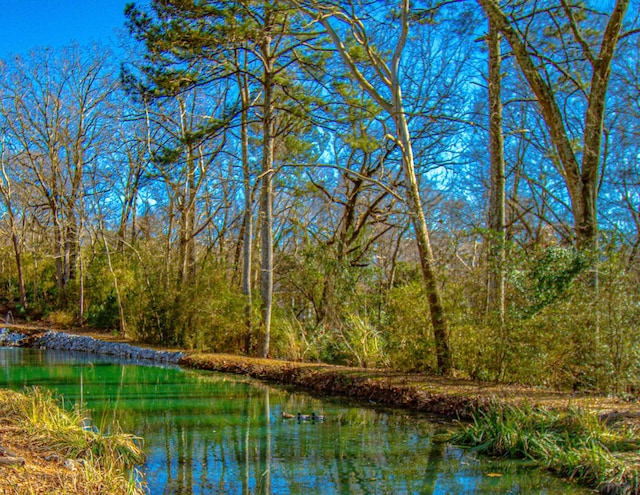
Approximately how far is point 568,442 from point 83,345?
14.5 metres

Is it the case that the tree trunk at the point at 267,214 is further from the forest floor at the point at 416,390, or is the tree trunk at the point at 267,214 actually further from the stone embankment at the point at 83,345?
the stone embankment at the point at 83,345

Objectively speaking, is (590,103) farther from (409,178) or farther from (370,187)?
(370,187)

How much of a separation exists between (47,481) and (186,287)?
11.6m

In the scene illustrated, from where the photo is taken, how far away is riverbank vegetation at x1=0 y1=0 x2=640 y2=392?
27.9ft

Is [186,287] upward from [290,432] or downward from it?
upward

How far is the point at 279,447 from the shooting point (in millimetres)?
6465

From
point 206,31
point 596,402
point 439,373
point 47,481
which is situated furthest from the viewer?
point 206,31

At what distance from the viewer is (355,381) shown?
978 cm

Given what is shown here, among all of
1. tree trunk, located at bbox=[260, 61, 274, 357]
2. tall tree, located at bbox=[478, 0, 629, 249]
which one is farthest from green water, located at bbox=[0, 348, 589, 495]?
tall tree, located at bbox=[478, 0, 629, 249]

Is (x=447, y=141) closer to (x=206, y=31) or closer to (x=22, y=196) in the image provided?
(x=206, y=31)

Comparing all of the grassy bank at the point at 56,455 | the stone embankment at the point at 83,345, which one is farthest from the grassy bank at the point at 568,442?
the stone embankment at the point at 83,345

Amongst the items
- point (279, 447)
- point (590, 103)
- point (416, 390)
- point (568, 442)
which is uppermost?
point (590, 103)

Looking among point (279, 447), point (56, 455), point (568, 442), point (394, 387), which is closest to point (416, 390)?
point (394, 387)

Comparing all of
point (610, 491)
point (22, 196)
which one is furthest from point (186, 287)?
point (22, 196)
